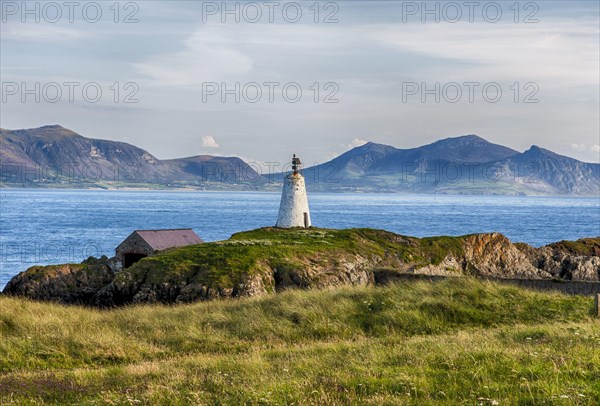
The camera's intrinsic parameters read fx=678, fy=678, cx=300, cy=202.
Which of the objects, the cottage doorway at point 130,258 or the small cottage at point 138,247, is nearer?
the small cottage at point 138,247

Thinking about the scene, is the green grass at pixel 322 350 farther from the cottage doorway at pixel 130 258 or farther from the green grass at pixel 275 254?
the cottage doorway at pixel 130 258

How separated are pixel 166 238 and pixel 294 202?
1047cm

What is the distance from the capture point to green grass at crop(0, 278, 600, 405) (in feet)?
41.4

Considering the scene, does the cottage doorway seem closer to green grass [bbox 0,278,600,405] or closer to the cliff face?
the cliff face

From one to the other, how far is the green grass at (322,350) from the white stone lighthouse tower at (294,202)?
23961 millimetres

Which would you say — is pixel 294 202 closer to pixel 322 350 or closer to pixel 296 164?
pixel 296 164

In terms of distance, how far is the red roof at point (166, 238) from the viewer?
45.5 metres

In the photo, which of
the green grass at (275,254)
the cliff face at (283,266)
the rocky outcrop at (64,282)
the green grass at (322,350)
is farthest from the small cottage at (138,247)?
the green grass at (322,350)

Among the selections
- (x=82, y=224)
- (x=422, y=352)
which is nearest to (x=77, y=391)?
(x=422, y=352)

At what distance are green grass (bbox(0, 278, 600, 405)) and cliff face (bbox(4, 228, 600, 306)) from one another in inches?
333

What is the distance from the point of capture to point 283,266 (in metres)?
38.4

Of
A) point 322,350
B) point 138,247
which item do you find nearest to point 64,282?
point 138,247

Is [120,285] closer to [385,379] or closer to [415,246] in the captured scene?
[415,246]

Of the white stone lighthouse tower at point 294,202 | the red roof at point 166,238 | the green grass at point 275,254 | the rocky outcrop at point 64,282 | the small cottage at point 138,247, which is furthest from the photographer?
the white stone lighthouse tower at point 294,202
